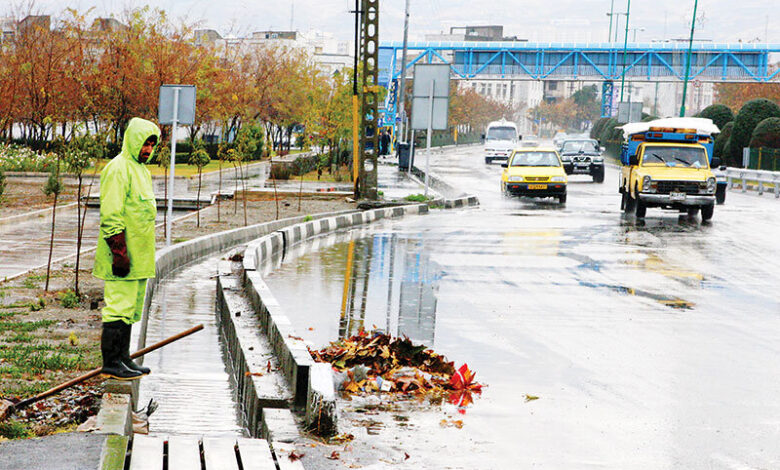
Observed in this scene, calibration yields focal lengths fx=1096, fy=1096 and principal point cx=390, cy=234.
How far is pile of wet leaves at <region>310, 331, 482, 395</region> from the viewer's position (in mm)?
8445

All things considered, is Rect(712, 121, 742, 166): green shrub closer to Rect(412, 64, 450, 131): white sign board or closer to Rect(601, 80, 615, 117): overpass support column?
Rect(412, 64, 450, 131): white sign board

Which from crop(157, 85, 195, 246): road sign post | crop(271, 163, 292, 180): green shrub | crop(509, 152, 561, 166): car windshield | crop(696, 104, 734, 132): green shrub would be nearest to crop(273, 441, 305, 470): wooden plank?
crop(157, 85, 195, 246): road sign post

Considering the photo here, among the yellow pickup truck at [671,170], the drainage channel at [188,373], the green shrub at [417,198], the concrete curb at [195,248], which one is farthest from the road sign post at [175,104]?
the green shrub at [417,198]

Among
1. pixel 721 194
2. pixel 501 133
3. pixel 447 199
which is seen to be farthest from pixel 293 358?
pixel 501 133

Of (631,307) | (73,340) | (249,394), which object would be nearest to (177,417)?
(249,394)

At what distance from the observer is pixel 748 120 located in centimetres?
5119

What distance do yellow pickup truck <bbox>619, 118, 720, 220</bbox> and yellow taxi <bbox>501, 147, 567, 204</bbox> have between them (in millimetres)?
2957

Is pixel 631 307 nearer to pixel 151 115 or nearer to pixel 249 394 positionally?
pixel 249 394

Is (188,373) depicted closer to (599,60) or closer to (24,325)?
(24,325)

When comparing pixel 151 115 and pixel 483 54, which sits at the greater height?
pixel 483 54

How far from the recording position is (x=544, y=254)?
745 inches

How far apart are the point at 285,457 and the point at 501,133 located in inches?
2604

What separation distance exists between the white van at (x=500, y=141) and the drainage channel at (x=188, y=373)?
5419 cm

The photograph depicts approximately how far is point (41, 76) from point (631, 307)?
3908 cm
